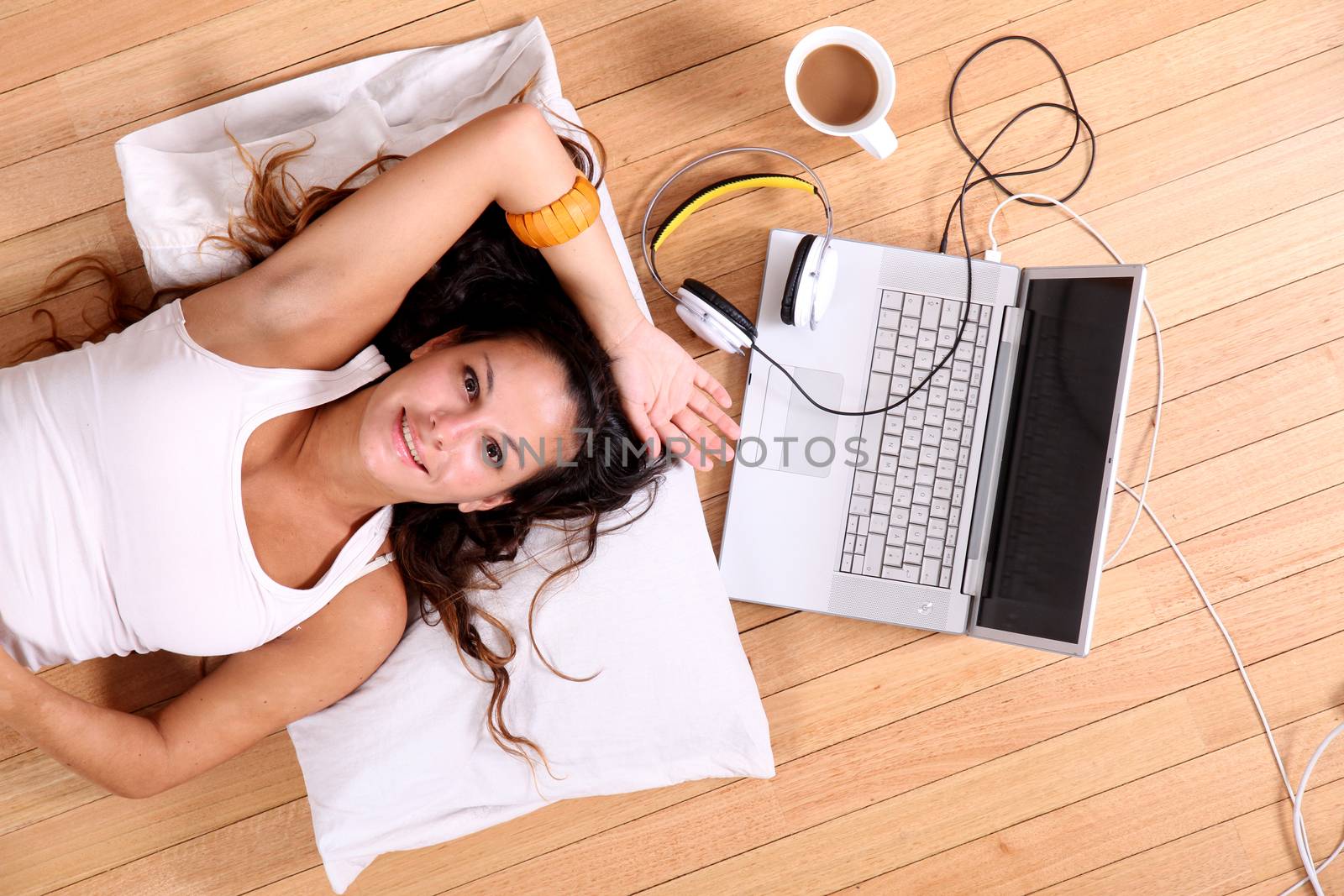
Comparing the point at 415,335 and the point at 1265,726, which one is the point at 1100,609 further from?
the point at 415,335

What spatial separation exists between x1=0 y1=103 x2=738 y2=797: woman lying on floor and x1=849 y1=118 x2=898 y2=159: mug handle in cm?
41

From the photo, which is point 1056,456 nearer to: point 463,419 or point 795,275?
point 795,275

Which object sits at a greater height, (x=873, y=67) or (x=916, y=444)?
(x=873, y=67)

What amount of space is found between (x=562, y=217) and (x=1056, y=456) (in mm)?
741

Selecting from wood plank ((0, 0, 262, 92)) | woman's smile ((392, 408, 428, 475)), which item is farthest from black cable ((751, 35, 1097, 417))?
wood plank ((0, 0, 262, 92))

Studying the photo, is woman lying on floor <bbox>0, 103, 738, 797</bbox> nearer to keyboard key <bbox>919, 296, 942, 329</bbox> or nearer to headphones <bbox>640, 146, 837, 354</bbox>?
headphones <bbox>640, 146, 837, 354</bbox>

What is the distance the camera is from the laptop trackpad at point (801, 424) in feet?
4.12

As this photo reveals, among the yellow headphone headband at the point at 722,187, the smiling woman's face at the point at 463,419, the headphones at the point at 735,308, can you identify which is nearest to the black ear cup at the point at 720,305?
the headphones at the point at 735,308

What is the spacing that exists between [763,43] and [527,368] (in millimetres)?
699

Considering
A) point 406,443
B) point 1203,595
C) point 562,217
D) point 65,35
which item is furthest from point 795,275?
point 65,35

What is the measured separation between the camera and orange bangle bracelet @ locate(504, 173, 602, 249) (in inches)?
43.4

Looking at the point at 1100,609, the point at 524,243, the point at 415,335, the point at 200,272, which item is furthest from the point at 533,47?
the point at 1100,609

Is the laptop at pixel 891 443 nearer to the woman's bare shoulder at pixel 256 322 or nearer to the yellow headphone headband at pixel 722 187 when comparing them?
the yellow headphone headband at pixel 722 187

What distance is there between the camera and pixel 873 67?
1231 mm
